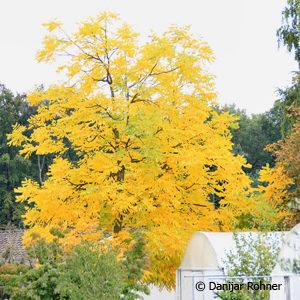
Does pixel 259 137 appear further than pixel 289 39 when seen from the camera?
Yes

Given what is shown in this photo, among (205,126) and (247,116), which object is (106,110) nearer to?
(205,126)

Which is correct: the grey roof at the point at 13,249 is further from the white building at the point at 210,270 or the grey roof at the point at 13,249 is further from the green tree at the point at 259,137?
the green tree at the point at 259,137

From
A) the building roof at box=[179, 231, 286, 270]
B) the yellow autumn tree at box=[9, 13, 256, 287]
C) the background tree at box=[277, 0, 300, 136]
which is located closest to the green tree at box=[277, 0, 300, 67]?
the background tree at box=[277, 0, 300, 136]

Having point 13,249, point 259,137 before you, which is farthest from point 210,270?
point 259,137

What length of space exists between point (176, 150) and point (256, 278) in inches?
219

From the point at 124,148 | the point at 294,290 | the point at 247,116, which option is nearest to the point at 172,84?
the point at 124,148

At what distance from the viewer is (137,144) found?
674 inches

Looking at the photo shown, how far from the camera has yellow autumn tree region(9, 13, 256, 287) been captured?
53.2 feet

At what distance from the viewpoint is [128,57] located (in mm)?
18125

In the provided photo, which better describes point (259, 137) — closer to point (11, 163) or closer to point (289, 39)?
point (11, 163)

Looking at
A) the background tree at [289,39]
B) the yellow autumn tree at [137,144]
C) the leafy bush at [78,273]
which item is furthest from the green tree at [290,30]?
the leafy bush at [78,273]

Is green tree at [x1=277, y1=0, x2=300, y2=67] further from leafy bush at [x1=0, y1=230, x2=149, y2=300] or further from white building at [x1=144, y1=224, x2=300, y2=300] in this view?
leafy bush at [x1=0, y1=230, x2=149, y2=300]

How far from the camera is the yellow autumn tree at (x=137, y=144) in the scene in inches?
638

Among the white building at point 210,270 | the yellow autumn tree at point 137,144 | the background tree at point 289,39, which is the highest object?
the background tree at point 289,39
